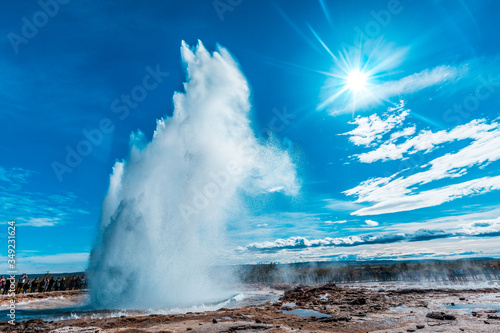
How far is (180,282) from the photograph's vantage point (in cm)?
2995

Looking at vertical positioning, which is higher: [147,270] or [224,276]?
[147,270]

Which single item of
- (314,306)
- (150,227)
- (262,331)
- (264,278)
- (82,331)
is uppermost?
(150,227)

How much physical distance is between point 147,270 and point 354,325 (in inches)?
850

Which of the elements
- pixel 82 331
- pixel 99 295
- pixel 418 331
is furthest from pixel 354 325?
pixel 99 295

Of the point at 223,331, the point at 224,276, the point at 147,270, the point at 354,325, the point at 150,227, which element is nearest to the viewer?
the point at 223,331

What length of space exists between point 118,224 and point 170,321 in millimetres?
15903

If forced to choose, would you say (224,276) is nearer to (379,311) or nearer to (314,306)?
(314,306)

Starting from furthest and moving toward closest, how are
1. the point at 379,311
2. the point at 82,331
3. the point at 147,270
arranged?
the point at 147,270
the point at 379,311
the point at 82,331

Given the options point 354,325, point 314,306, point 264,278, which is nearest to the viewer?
point 354,325

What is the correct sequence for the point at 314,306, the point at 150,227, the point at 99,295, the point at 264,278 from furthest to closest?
the point at 264,278
the point at 150,227
the point at 99,295
the point at 314,306

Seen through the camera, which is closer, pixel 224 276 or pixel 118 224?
pixel 118 224

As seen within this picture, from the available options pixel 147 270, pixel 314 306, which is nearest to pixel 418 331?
pixel 314 306

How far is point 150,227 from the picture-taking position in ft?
94.2

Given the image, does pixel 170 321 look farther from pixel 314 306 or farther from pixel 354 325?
pixel 314 306
